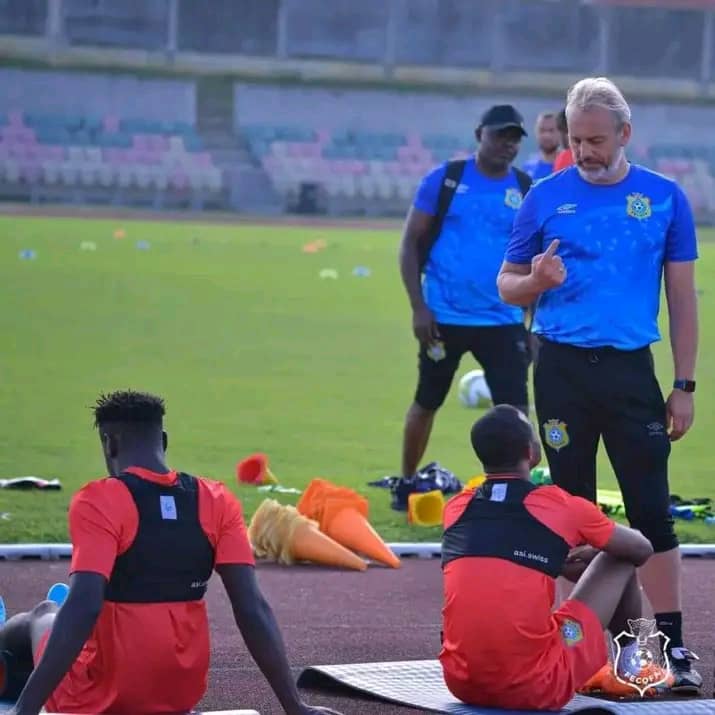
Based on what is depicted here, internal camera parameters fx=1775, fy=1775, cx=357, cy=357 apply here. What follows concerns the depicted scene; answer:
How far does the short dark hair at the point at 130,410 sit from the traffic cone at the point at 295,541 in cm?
368

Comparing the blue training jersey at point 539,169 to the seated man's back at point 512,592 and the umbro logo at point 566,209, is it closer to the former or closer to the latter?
the umbro logo at point 566,209

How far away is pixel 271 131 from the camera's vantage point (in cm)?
6288

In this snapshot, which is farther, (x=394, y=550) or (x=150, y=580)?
Answer: (x=394, y=550)

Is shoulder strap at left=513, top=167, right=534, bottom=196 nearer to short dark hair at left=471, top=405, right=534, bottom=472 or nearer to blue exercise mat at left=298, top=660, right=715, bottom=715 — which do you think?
blue exercise mat at left=298, top=660, right=715, bottom=715

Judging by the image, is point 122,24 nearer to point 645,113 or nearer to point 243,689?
point 645,113

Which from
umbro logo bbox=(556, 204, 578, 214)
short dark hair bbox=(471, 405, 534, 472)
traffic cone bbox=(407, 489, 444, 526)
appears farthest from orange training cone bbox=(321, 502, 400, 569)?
short dark hair bbox=(471, 405, 534, 472)

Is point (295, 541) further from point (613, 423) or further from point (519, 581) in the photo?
point (519, 581)

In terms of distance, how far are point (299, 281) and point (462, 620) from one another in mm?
23247

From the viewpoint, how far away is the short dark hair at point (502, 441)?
5.66 meters

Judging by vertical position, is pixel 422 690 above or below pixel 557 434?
below

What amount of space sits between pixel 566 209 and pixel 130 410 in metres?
1.97

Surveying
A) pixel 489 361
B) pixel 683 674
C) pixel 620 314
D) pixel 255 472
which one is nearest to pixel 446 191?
pixel 489 361

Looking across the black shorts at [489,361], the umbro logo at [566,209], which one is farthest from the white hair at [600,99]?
the black shorts at [489,361]

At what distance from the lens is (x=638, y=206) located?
623 cm
